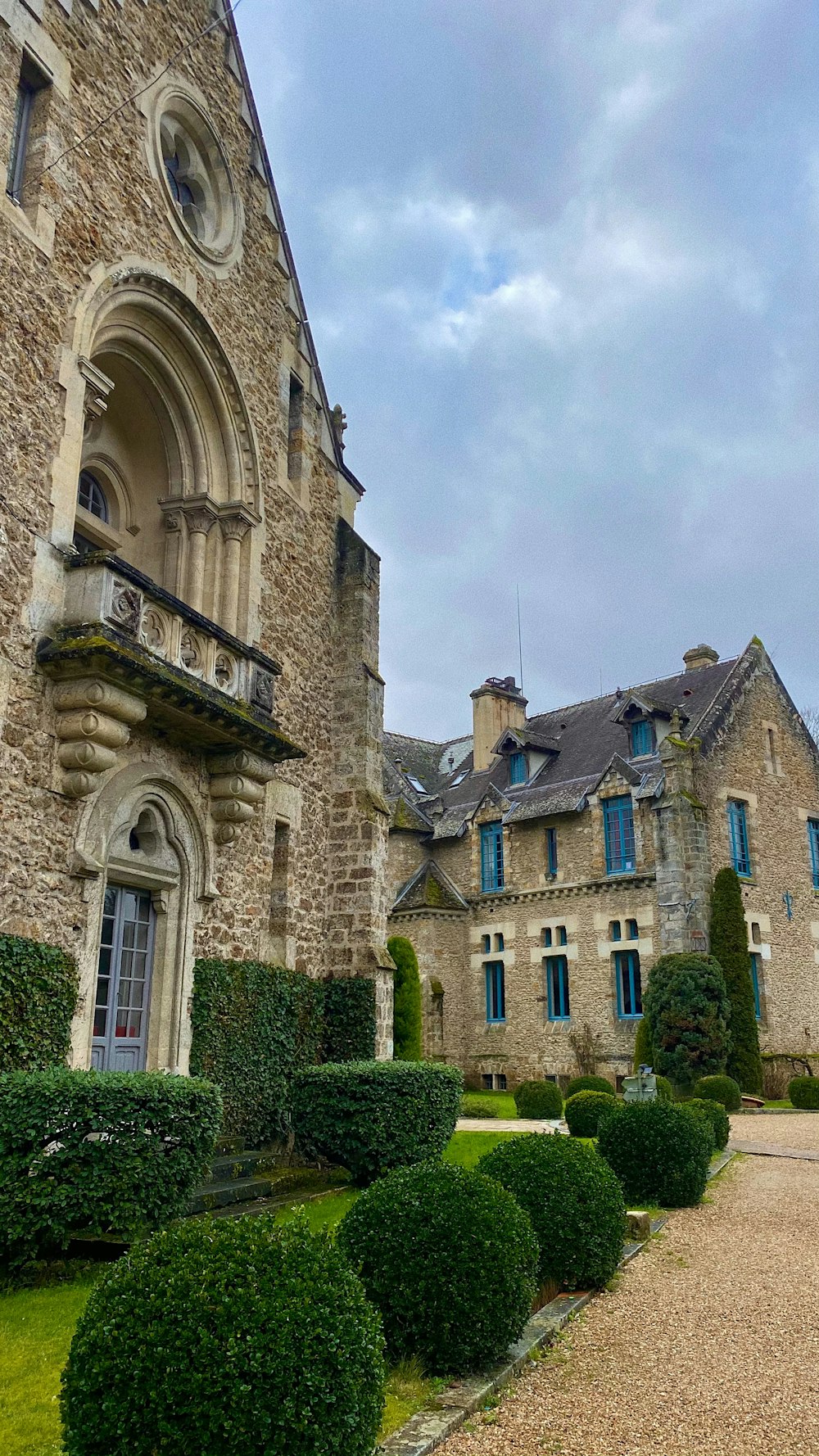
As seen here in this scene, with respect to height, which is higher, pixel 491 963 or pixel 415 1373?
pixel 491 963

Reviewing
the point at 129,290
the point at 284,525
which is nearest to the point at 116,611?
the point at 129,290

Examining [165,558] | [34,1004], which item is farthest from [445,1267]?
[165,558]

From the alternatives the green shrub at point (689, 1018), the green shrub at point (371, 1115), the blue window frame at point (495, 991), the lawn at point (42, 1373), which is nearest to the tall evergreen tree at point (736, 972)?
the green shrub at point (689, 1018)

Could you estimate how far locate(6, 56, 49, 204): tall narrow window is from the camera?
8.83 meters

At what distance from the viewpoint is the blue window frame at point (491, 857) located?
2797 cm

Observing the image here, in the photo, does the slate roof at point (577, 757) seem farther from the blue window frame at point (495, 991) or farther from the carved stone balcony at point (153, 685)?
the carved stone balcony at point (153, 685)

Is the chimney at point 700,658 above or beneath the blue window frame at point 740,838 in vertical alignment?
above

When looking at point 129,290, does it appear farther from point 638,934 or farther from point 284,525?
point 638,934

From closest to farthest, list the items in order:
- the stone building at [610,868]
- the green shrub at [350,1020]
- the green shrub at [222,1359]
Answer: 1. the green shrub at [222,1359]
2. the green shrub at [350,1020]
3. the stone building at [610,868]

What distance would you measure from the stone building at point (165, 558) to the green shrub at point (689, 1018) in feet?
34.8

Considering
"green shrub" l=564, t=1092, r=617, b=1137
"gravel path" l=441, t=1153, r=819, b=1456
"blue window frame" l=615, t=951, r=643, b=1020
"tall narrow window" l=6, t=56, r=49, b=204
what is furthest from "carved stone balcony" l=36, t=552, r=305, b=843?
"blue window frame" l=615, t=951, r=643, b=1020

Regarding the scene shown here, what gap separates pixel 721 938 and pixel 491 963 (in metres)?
6.77

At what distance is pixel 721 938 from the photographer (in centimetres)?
2286

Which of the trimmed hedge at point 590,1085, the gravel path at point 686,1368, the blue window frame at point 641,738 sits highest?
the blue window frame at point 641,738
